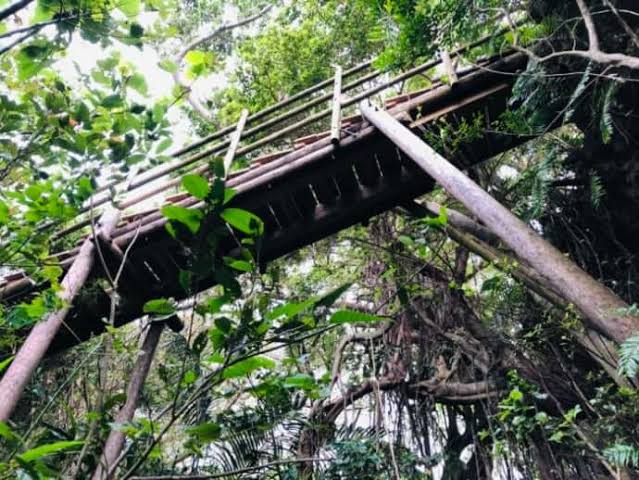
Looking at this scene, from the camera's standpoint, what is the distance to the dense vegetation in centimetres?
108

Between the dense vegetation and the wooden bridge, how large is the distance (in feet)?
0.65

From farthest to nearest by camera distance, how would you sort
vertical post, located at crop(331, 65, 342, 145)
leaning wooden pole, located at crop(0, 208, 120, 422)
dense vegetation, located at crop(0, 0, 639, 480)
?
1. vertical post, located at crop(331, 65, 342, 145)
2. leaning wooden pole, located at crop(0, 208, 120, 422)
3. dense vegetation, located at crop(0, 0, 639, 480)

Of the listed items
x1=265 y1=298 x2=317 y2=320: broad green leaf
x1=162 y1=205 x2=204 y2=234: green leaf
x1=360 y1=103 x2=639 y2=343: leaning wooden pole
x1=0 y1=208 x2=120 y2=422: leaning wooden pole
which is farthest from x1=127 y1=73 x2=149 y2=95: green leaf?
x1=360 y1=103 x2=639 y2=343: leaning wooden pole

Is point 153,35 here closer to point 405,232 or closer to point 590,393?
point 405,232

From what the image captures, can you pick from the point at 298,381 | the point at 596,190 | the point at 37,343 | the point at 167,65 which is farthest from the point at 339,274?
the point at 298,381

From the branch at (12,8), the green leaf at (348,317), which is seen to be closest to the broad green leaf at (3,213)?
the branch at (12,8)

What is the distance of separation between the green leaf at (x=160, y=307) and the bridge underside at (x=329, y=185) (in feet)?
7.05

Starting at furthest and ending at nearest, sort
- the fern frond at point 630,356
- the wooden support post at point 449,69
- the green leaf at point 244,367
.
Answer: the wooden support post at point 449,69 → the fern frond at point 630,356 → the green leaf at point 244,367

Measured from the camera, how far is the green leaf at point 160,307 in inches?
37.0

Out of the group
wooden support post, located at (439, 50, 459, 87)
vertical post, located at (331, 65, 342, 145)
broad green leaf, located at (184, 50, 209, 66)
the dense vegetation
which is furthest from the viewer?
wooden support post, located at (439, 50, 459, 87)

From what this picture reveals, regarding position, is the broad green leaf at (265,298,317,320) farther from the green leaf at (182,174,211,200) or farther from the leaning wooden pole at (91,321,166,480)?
the leaning wooden pole at (91,321,166,480)

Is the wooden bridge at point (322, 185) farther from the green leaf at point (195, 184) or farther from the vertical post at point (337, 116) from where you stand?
the green leaf at point (195, 184)

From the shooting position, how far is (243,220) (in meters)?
0.94

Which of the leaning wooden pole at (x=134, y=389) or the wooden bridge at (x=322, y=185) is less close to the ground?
the wooden bridge at (x=322, y=185)
